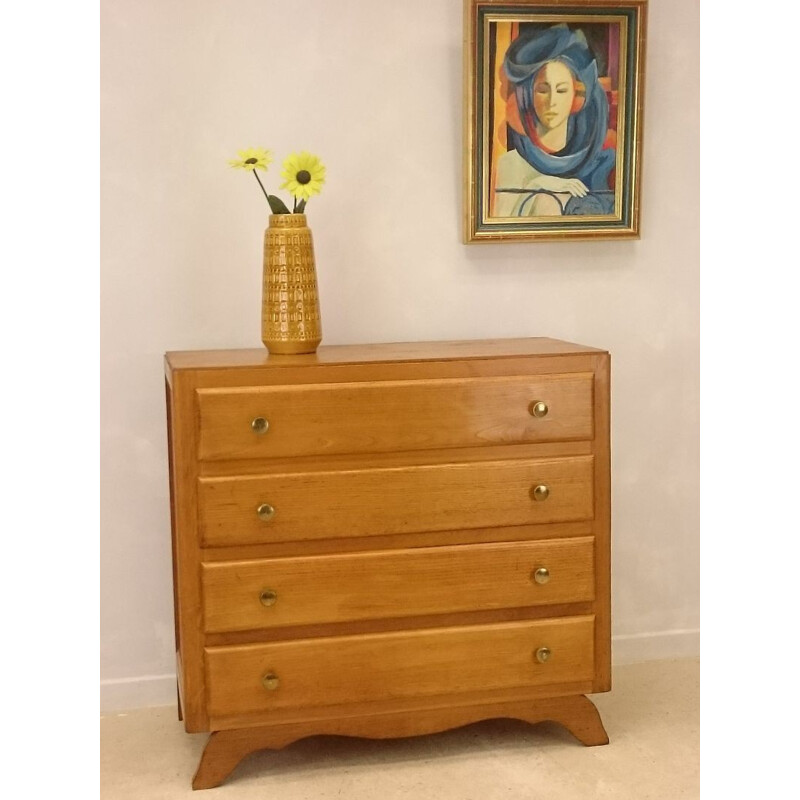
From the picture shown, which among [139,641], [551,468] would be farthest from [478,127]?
[139,641]

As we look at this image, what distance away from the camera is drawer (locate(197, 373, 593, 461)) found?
2.40 m

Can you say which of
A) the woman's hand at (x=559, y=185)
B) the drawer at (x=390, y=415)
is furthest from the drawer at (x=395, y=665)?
the woman's hand at (x=559, y=185)

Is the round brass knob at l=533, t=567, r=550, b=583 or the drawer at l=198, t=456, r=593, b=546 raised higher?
the drawer at l=198, t=456, r=593, b=546

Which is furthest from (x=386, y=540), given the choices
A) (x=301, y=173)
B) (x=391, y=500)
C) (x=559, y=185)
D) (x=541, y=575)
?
(x=559, y=185)

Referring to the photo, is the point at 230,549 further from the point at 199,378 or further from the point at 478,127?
the point at 478,127

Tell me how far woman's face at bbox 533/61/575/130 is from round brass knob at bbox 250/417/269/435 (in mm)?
1246

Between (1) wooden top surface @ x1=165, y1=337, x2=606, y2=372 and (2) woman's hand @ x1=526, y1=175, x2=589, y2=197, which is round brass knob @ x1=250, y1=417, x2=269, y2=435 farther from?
(2) woman's hand @ x1=526, y1=175, x2=589, y2=197

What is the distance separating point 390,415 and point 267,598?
0.52m

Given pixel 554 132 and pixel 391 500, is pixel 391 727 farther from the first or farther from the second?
pixel 554 132

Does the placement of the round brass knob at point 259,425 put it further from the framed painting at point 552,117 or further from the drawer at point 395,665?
the framed painting at point 552,117

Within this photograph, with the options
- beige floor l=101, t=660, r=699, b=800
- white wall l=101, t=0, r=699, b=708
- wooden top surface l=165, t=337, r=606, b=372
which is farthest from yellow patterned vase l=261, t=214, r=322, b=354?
beige floor l=101, t=660, r=699, b=800

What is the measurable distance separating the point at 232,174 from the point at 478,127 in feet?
2.30

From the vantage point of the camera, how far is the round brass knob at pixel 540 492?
101 inches

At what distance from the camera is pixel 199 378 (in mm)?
2383
